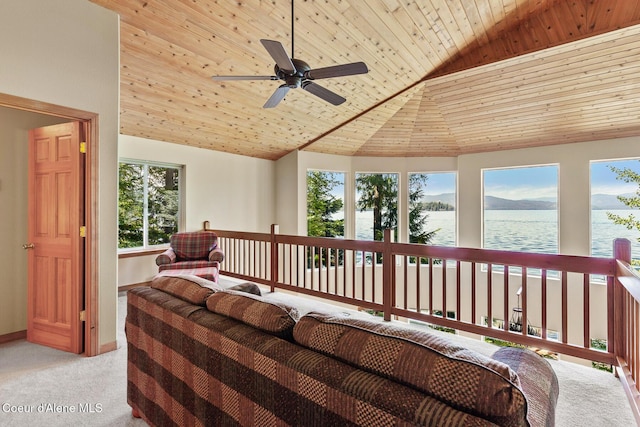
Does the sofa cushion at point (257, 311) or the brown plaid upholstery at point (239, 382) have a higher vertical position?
the sofa cushion at point (257, 311)

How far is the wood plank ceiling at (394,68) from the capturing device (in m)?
3.20

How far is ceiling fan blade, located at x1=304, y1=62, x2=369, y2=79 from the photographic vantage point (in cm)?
238

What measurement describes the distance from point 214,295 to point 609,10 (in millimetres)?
4921

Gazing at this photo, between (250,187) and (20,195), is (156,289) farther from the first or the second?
(250,187)

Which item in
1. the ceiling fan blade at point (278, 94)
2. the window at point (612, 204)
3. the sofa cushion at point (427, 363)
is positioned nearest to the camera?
the sofa cushion at point (427, 363)

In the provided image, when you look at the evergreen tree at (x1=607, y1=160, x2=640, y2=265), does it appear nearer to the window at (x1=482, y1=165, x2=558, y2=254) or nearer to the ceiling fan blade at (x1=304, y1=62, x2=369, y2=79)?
the window at (x1=482, y1=165, x2=558, y2=254)

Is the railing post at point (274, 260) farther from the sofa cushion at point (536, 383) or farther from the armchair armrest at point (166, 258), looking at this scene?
the sofa cushion at point (536, 383)

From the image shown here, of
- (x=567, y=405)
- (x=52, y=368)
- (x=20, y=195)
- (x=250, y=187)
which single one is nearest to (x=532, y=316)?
(x=567, y=405)

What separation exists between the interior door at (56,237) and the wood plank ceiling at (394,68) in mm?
1179

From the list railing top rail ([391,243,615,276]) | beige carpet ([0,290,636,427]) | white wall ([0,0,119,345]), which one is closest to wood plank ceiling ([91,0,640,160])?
white wall ([0,0,119,345])

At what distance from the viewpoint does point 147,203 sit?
4.93m

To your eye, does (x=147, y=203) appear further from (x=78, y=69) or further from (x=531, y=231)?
(x=531, y=231)

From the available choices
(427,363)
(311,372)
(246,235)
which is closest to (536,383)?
(427,363)

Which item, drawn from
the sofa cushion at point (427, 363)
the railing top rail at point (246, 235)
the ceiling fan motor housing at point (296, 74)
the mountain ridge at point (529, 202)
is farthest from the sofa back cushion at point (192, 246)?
the mountain ridge at point (529, 202)
